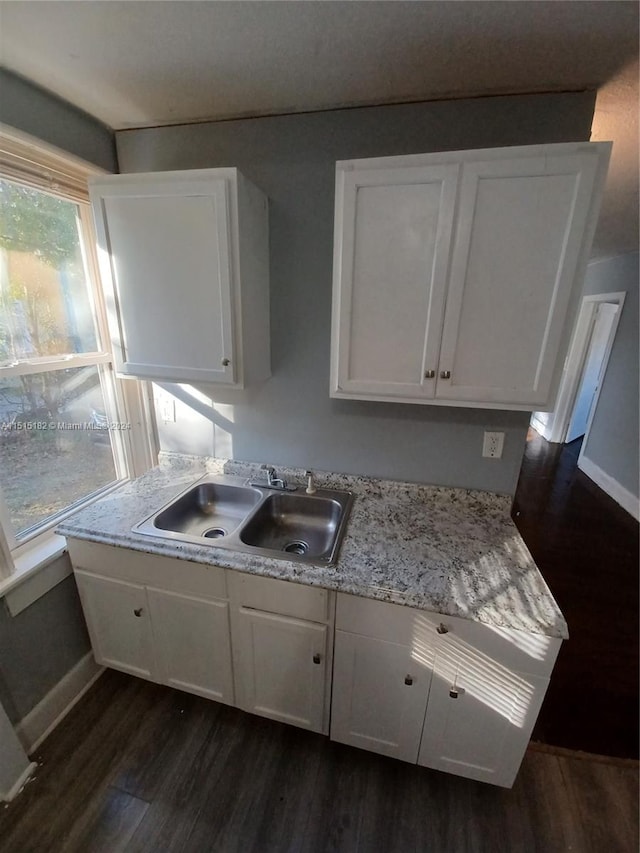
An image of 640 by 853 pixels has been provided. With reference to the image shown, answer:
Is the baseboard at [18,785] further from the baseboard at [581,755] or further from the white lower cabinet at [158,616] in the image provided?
the baseboard at [581,755]

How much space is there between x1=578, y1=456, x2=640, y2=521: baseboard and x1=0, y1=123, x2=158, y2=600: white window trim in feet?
6.78

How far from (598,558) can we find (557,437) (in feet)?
11.3

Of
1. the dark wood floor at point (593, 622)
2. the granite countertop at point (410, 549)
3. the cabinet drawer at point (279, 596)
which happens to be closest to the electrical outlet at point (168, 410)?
the granite countertop at point (410, 549)

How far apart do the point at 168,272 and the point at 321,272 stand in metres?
0.59

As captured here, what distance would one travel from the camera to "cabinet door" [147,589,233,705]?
3.98 feet

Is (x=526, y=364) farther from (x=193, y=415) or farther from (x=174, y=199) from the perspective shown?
(x=193, y=415)

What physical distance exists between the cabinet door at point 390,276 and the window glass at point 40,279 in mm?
1162

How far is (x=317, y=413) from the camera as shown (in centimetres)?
151

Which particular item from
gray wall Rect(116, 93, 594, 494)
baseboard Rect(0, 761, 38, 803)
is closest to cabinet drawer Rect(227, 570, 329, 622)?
gray wall Rect(116, 93, 594, 494)

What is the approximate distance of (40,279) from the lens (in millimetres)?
1273

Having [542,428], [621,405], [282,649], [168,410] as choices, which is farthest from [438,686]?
[542,428]

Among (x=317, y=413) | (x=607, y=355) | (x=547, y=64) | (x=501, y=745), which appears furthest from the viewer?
(x=607, y=355)

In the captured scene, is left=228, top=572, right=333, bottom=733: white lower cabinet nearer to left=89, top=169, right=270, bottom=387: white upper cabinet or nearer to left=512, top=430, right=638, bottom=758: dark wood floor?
left=89, top=169, right=270, bottom=387: white upper cabinet

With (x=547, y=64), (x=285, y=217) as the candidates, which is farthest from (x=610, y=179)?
(x=285, y=217)
